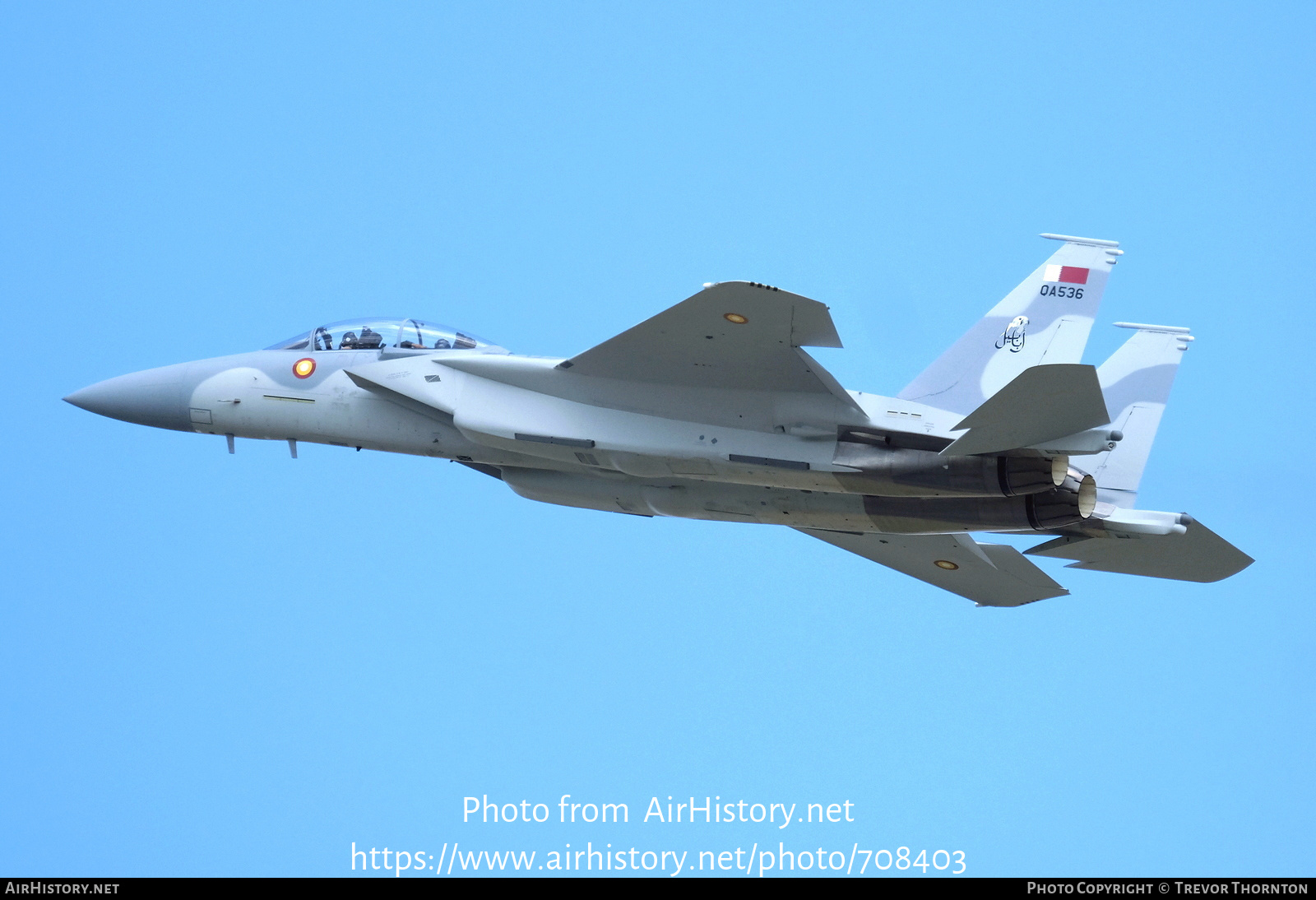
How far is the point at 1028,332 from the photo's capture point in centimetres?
1881

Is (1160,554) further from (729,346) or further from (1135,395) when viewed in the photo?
(729,346)

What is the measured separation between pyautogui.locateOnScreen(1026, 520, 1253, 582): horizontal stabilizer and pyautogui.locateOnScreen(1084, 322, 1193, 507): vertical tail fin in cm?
70

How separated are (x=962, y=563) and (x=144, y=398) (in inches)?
419

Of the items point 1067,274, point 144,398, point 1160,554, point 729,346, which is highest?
point 1067,274

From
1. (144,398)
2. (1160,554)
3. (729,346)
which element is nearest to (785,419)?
(729,346)

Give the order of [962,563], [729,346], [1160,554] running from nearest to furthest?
1. [729,346]
2. [1160,554]
3. [962,563]

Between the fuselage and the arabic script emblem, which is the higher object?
the arabic script emblem

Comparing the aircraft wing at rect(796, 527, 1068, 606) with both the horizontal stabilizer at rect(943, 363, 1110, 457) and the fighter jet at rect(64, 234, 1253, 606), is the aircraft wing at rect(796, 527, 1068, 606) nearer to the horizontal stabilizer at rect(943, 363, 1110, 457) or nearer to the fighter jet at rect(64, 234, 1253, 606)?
the fighter jet at rect(64, 234, 1253, 606)

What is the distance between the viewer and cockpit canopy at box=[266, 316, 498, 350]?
1786 cm

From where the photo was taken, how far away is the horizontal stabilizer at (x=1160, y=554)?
695 inches

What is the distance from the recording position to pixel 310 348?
1855 centimetres

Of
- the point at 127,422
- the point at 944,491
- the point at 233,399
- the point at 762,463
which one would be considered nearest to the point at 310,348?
the point at 233,399

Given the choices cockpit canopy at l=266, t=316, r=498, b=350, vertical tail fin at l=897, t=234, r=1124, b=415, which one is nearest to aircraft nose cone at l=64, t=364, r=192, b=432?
cockpit canopy at l=266, t=316, r=498, b=350

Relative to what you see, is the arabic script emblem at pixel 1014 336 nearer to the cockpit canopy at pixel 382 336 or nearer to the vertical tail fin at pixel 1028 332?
the vertical tail fin at pixel 1028 332
